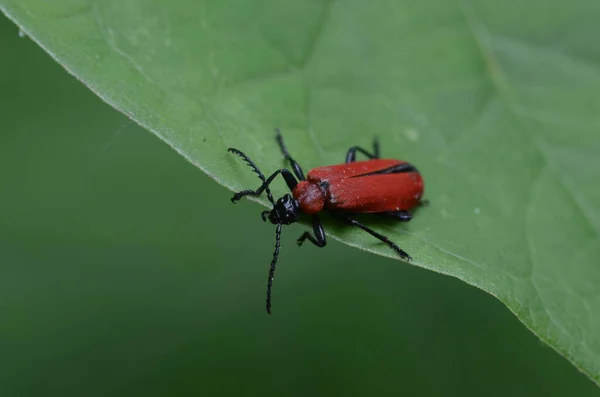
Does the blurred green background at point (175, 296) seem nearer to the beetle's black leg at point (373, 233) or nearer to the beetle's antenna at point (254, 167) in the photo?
the beetle's black leg at point (373, 233)

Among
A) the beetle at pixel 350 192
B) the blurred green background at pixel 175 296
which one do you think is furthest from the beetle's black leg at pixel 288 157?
the blurred green background at pixel 175 296

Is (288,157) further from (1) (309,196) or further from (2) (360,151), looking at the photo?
(2) (360,151)

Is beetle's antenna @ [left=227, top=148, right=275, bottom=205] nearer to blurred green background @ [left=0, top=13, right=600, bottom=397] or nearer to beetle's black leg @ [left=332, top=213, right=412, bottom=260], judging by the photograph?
beetle's black leg @ [left=332, top=213, right=412, bottom=260]

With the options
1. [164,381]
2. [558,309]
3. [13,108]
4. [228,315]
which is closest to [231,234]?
[228,315]

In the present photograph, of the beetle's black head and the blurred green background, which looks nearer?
the beetle's black head

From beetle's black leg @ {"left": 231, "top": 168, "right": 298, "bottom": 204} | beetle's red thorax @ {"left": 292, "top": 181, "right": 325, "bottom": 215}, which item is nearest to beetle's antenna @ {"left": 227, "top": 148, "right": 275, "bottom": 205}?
beetle's black leg @ {"left": 231, "top": 168, "right": 298, "bottom": 204}

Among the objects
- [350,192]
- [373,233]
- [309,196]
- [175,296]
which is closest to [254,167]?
[309,196]

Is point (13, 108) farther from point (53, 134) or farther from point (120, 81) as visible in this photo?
point (120, 81)
